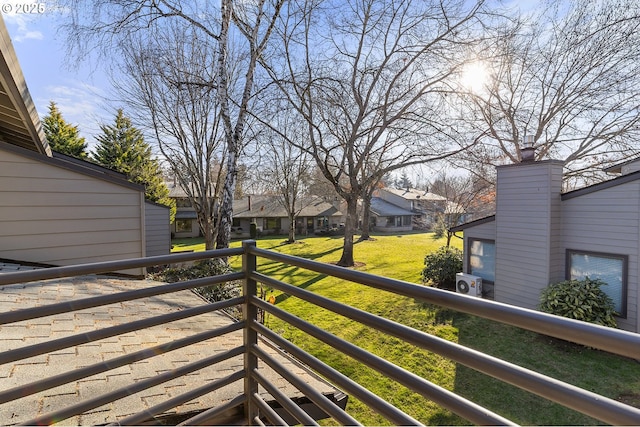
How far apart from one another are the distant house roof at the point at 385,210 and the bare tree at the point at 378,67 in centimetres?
2101

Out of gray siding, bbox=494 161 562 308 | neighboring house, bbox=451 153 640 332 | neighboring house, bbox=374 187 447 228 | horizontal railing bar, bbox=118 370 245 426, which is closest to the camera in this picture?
horizontal railing bar, bbox=118 370 245 426

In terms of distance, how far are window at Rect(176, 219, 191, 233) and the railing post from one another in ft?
88.7

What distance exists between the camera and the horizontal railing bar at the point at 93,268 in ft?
3.60

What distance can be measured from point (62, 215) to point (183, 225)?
23.7m

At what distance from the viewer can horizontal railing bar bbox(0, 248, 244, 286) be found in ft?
3.60

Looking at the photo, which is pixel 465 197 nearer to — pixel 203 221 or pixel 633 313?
pixel 633 313

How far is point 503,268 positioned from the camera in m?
7.94

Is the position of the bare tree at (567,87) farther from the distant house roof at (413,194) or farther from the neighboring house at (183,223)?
the distant house roof at (413,194)

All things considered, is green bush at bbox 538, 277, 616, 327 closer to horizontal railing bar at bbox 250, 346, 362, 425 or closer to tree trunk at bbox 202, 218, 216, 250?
horizontal railing bar at bbox 250, 346, 362, 425

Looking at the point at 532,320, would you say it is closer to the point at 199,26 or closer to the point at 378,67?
the point at 199,26

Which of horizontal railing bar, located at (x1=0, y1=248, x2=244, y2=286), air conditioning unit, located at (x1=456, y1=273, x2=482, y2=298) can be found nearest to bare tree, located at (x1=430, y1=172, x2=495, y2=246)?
air conditioning unit, located at (x1=456, y1=273, x2=482, y2=298)

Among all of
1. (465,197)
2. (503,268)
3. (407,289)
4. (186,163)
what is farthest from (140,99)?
(465,197)

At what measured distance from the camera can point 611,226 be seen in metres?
6.18

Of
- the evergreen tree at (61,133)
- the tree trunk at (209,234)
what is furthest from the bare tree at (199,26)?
the evergreen tree at (61,133)
